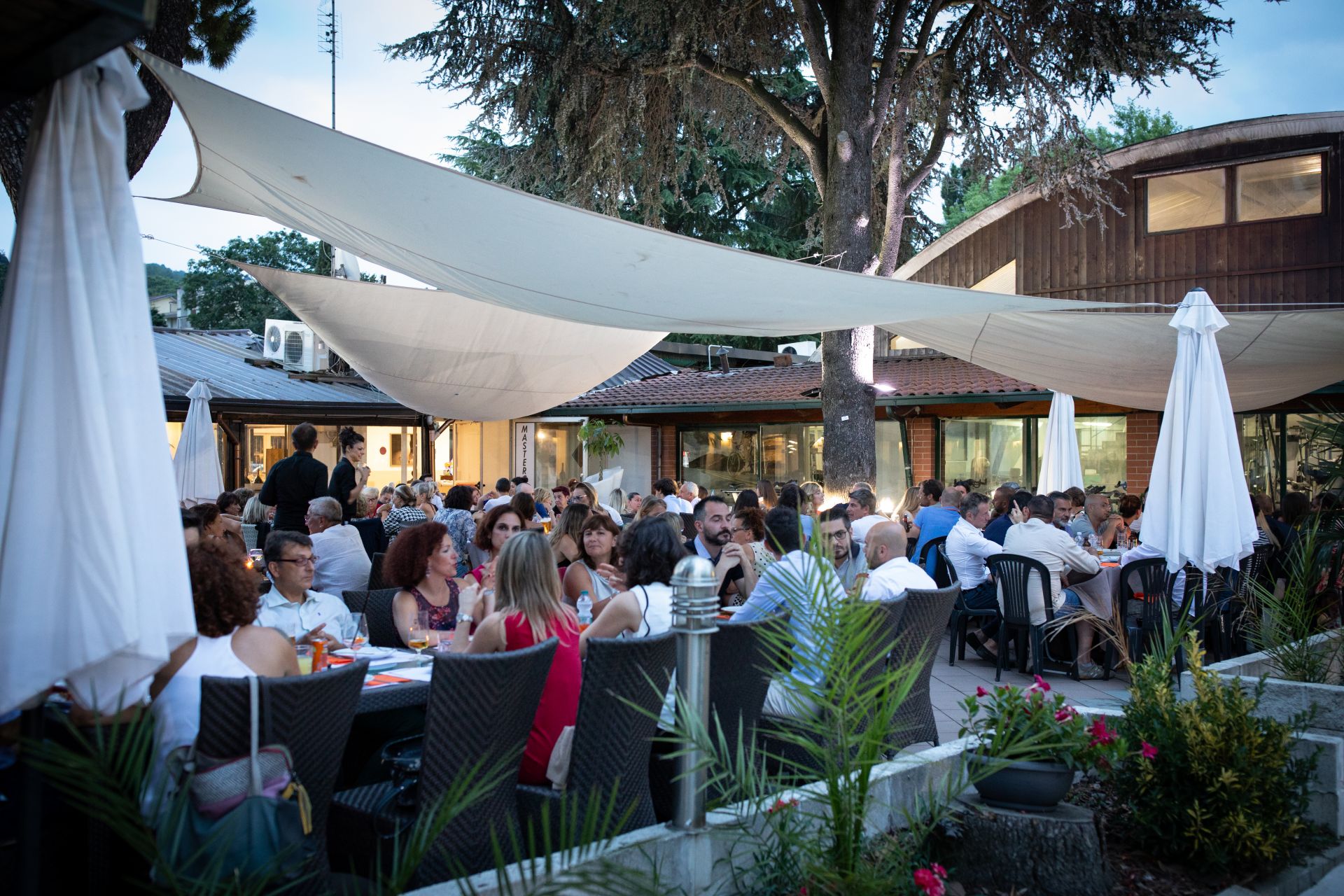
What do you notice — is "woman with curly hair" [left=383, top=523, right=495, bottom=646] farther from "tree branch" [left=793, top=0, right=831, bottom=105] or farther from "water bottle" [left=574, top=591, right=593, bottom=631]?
"tree branch" [left=793, top=0, right=831, bottom=105]

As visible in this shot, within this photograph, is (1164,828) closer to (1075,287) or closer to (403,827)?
(403,827)

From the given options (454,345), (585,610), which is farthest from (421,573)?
(454,345)

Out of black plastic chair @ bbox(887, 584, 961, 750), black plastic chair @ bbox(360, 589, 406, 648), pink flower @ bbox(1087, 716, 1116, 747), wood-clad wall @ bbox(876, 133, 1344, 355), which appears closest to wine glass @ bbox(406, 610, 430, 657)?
black plastic chair @ bbox(360, 589, 406, 648)

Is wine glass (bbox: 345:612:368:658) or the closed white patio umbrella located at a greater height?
the closed white patio umbrella

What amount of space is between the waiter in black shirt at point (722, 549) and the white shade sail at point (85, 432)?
148 inches

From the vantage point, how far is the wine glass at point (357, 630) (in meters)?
4.54

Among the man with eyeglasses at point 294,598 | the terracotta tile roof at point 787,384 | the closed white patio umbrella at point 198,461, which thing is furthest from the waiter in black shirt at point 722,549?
the terracotta tile roof at point 787,384

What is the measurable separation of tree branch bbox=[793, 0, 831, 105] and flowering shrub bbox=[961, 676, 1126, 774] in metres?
7.67

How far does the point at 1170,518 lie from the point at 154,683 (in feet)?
18.3

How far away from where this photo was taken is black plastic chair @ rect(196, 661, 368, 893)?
242 cm

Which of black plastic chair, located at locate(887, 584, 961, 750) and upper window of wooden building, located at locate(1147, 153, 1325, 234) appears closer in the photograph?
black plastic chair, located at locate(887, 584, 961, 750)

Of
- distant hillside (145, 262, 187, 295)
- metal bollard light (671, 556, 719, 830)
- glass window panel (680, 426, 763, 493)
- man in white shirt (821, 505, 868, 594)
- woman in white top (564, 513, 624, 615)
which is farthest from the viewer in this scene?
distant hillside (145, 262, 187, 295)

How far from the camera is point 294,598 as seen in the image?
15.0ft

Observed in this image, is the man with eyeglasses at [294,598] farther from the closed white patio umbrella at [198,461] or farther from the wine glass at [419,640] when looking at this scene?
the closed white patio umbrella at [198,461]
